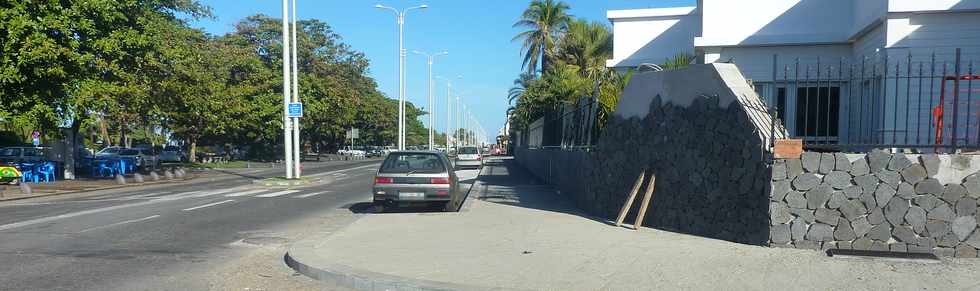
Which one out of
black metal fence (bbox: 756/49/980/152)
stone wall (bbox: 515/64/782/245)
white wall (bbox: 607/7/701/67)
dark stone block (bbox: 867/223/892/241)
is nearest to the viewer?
dark stone block (bbox: 867/223/892/241)

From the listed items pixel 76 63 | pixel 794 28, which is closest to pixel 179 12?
pixel 76 63

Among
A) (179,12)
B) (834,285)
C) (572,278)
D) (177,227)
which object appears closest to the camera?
(834,285)

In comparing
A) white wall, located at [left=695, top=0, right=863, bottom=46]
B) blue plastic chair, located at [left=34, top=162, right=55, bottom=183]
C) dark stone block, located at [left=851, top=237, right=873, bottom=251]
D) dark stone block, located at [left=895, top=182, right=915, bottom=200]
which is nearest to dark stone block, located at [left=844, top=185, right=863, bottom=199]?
dark stone block, located at [left=895, top=182, right=915, bottom=200]

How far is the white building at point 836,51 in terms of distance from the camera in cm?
1025

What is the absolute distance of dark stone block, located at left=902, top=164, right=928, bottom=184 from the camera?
814 centimetres

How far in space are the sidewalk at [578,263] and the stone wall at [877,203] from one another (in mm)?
316

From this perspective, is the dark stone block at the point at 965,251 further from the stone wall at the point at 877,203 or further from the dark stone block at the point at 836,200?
the dark stone block at the point at 836,200

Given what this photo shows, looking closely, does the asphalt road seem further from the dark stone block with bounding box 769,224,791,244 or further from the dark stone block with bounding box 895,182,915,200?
the dark stone block with bounding box 895,182,915,200

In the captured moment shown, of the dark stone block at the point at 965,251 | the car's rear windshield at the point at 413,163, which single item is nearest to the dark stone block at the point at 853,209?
the dark stone block at the point at 965,251

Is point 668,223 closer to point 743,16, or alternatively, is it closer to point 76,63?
point 743,16

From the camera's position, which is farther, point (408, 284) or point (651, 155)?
point (651, 155)

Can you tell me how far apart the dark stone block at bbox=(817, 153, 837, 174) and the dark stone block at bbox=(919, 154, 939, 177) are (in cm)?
94

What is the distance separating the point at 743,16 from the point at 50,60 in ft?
64.2

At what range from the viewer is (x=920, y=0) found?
14188mm
